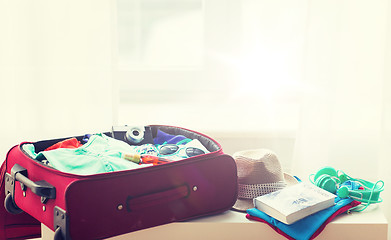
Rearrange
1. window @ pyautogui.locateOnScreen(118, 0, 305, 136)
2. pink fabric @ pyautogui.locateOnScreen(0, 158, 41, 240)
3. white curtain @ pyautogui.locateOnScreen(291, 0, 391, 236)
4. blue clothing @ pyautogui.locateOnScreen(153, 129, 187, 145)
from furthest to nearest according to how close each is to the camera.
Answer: window @ pyautogui.locateOnScreen(118, 0, 305, 136) → white curtain @ pyautogui.locateOnScreen(291, 0, 391, 236) → blue clothing @ pyautogui.locateOnScreen(153, 129, 187, 145) → pink fabric @ pyautogui.locateOnScreen(0, 158, 41, 240)

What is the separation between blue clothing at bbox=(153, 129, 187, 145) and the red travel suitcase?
0.41 ft

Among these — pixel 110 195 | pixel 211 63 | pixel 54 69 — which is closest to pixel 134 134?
pixel 110 195

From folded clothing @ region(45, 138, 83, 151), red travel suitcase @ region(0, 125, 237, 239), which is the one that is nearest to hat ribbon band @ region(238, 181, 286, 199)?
red travel suitcase @ region(0, 125, 237, 239)

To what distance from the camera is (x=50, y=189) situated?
3.51 feet

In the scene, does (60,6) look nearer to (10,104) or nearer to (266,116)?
(10,104)

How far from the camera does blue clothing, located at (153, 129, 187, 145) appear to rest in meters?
1.40

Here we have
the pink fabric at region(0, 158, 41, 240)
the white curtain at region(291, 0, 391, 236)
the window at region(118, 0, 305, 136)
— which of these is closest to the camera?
the pink fabric at region(0, 158, 41, 240)

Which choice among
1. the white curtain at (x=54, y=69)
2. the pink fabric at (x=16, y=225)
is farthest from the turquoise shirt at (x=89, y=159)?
the white curtain at (x=54, y=69)

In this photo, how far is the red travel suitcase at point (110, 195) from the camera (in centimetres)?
104

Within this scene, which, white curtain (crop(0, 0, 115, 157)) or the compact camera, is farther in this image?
white curtain (crop(0, 0, 115, 157))

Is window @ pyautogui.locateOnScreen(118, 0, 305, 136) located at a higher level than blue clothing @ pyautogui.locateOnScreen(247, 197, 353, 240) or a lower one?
higher

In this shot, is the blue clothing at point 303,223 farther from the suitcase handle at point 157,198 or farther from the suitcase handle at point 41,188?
the suitcase handle at point 41,188

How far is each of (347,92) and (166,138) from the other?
681 mm

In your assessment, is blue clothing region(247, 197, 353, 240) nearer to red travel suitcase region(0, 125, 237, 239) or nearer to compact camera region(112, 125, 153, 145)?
red travel suitcase region(0, 125, 237, 239)
